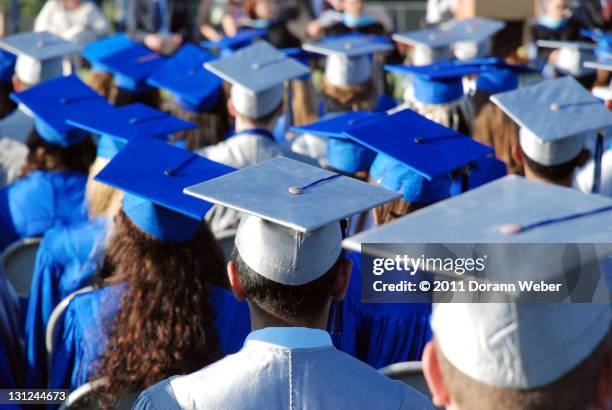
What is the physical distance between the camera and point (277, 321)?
2.16 metres

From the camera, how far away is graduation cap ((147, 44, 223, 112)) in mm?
6074

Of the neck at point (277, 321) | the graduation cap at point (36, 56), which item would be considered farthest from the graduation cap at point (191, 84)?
the neck at point (277, 321)

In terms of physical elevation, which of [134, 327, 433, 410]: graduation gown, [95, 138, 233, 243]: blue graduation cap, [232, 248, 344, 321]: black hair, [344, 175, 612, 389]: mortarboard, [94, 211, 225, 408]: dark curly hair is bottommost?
[94, 211, 225, 408]: dark curly hair

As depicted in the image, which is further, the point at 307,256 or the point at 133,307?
the point at 133,307

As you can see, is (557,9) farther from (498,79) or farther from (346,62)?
(498,79)

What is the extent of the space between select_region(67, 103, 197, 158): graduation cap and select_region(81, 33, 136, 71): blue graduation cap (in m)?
2.32

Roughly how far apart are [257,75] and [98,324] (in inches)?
107

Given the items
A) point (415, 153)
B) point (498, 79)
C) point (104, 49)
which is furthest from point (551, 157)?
point (104, 49)

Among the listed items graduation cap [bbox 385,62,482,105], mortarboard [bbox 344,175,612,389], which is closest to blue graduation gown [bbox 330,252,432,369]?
mortarboard [bbox 344,175,612,389]

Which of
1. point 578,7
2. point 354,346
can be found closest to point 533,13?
point 578,7

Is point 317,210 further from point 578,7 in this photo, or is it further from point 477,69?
point 578,7

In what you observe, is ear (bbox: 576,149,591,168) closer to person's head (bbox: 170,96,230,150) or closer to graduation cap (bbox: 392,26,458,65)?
person's head (bbox: 170,96,230,150)

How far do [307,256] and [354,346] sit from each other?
1.14 m

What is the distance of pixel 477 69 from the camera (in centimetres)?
556
